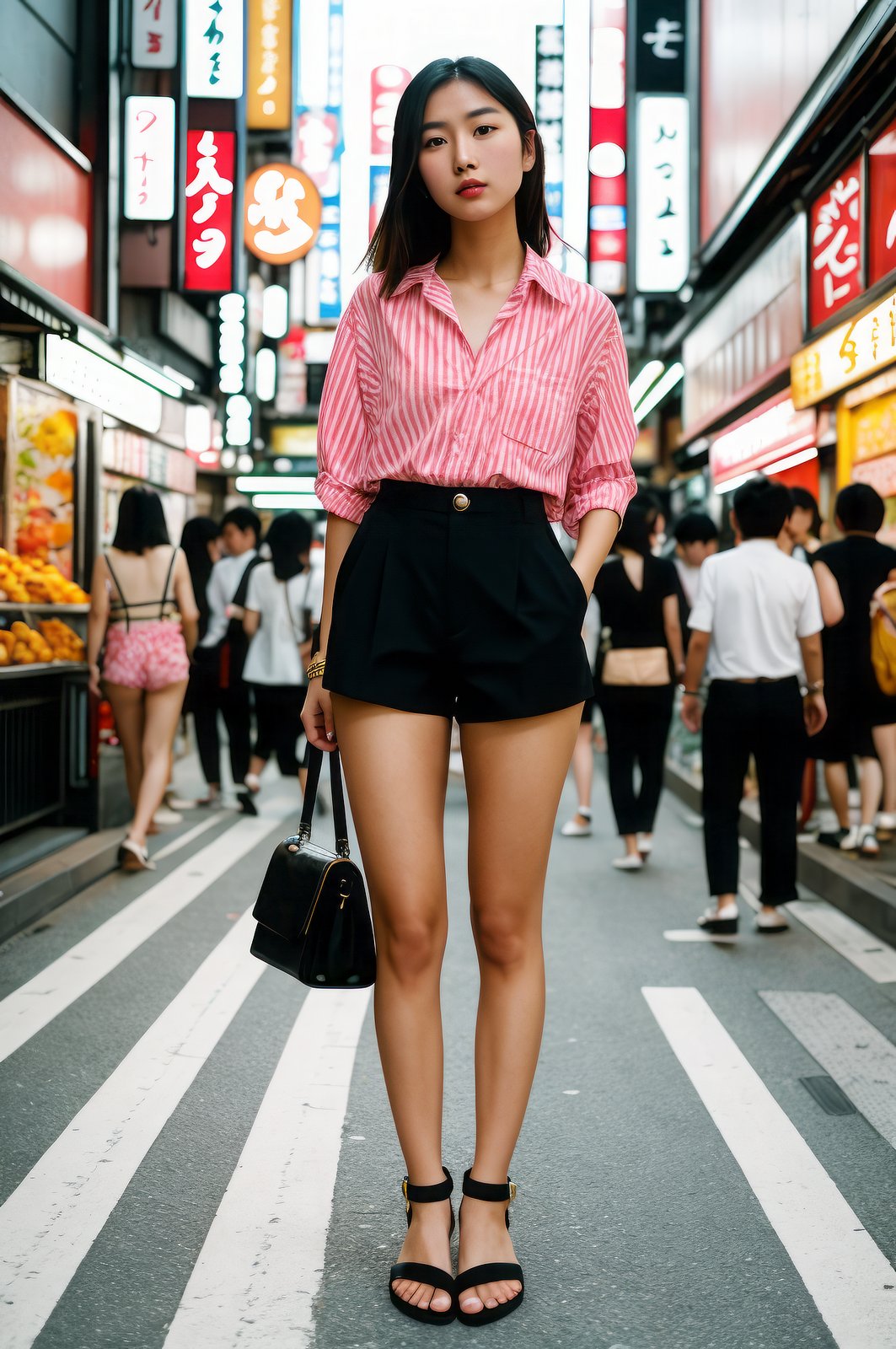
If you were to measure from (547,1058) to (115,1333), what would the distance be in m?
1.95

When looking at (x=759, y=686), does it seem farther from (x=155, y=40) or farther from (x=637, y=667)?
(x=155, y=40)

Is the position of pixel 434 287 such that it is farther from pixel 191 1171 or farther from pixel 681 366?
pixel 681 366

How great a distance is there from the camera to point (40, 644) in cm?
697

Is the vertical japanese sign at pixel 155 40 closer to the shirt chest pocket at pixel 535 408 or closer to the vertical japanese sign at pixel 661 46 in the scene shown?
the vertical japanese sign at pixel 661 46

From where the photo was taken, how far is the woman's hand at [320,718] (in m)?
2.61

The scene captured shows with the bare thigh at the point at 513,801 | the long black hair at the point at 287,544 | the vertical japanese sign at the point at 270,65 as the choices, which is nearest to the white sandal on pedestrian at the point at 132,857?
the long black hair at the point at 287,544

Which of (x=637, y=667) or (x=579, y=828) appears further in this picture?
(x=579, y=828)

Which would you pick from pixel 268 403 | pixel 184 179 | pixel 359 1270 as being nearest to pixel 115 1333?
pixel 359 1270

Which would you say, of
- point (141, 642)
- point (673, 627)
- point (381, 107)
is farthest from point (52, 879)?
point (381, 107)

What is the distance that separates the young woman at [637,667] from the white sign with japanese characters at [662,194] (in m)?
8.26

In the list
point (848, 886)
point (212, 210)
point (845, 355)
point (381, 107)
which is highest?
point (381, 107)

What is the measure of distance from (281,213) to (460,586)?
14075mm

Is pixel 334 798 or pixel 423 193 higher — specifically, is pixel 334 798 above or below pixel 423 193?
below

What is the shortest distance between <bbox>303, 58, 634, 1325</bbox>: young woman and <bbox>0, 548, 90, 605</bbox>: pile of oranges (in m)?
4.58
